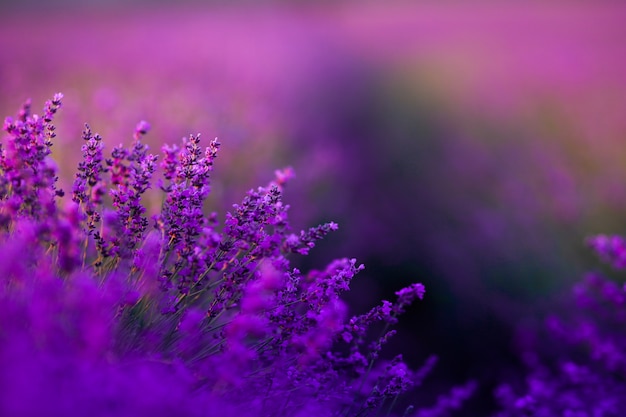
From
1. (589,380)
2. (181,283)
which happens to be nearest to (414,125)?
(589,380)

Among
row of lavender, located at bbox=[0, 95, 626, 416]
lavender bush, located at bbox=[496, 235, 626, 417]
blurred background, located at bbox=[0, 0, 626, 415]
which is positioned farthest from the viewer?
blurred background, located at bbox=[0, 0, 626, 415]

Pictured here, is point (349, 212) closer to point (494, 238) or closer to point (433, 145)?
point (494, 238)

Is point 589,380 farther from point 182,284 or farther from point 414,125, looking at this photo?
point 414,125

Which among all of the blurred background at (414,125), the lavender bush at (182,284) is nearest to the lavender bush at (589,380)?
the blurred background at (414,125)

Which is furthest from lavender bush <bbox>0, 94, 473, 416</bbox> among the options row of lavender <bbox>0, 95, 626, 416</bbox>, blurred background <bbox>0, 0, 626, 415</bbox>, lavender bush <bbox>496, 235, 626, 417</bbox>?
blurred background <bbox>0, 0, 626, 415</bbox>

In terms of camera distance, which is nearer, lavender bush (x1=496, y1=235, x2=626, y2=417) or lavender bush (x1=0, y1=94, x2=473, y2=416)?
lavender bush (x1=0, y1=94, x2=473, y2=416)

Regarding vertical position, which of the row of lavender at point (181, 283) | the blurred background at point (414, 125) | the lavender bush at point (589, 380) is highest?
the blurred background at point (414, 125)

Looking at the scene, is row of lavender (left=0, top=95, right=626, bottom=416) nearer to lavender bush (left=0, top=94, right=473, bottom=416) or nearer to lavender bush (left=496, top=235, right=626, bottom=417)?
lavender bush (left=0, top=94, right=473, bottom=416)

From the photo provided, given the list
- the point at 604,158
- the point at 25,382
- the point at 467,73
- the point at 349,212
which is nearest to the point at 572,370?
the point at 25,382

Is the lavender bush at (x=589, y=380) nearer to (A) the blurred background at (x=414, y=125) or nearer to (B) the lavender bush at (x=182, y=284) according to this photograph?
(A) the blurred background at (x=414, y=125)
